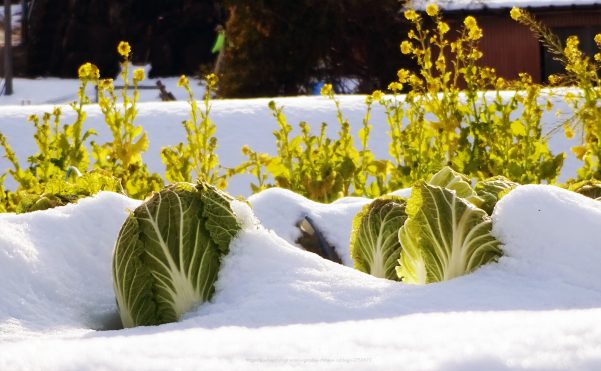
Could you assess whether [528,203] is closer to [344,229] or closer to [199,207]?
[199,207]

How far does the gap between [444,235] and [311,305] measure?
504mm

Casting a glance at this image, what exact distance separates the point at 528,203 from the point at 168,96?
822 inches

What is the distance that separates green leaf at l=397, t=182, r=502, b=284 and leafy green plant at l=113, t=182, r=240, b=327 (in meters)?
0.36

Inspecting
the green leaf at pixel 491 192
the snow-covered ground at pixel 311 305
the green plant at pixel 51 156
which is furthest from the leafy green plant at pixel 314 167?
the green leaf at pixel 491 192

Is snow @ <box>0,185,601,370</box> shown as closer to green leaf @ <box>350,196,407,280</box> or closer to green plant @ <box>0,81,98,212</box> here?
green leaf @ <box>350,196,407,280</box>

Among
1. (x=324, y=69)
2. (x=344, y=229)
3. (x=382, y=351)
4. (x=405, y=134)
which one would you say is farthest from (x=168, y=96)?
(x=382, y=351)

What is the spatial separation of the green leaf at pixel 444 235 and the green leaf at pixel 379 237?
0.50 feet

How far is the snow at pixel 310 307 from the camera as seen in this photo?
92 centimetres

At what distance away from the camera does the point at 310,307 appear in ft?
4.75

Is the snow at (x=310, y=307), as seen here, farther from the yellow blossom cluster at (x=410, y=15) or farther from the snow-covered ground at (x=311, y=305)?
the yellow blossom cluster at (x=410, y=15)

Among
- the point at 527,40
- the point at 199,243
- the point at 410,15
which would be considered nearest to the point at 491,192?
the point at 199,243

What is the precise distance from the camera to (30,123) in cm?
Result: 704

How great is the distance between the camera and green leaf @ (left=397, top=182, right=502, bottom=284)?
5.92 ft

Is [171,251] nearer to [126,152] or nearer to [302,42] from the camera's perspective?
[126,152]
